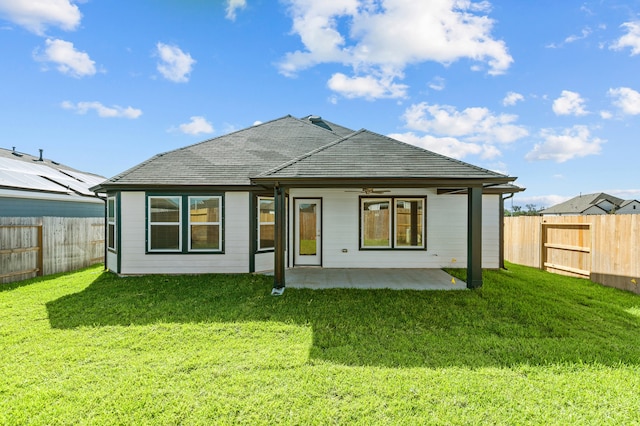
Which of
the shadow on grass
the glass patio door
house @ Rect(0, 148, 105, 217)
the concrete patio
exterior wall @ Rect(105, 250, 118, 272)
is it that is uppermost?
house @ Rect(0, 148, 105, 217)

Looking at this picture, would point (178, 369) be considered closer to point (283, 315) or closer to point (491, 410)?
point (283, 315)

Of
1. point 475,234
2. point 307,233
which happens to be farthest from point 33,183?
point 475,234

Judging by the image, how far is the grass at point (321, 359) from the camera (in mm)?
2633

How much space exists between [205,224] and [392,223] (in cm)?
570

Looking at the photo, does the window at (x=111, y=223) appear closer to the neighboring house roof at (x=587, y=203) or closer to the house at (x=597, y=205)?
the house at (x=597, y=205)

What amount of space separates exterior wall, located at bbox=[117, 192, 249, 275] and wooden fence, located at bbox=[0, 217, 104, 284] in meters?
2.98

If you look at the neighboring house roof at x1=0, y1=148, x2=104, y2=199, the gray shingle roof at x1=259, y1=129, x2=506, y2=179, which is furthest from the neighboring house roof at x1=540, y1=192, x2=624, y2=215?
the neighboring house roof at x1=0, y1=148, x2=104, y2=199

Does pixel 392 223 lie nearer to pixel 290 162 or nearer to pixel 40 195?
pixel 290 162

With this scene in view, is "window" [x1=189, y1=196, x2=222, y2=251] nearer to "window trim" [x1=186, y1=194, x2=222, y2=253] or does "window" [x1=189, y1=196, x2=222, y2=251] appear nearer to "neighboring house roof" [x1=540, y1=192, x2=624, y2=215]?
"window trim" [x1=186, y1=194, x2=222, y2=253]

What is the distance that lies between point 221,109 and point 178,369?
45.4 feet

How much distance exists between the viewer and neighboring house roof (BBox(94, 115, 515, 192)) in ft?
21.1

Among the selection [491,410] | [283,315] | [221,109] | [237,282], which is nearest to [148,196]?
[237,282]

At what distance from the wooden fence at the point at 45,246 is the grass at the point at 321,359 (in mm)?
2828

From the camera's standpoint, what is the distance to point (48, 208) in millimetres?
11070
